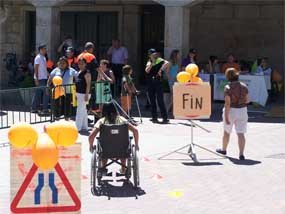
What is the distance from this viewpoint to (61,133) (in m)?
7.04

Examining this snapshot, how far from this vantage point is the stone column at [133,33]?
25859mm

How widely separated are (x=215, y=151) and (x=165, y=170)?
75.0 inches

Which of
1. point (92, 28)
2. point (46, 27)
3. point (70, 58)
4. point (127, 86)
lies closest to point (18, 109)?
point (70, 58)

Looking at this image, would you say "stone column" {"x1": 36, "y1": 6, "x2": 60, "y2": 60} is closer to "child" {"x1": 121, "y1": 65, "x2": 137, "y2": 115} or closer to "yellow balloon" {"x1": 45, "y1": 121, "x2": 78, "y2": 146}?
"child" {"x1": 121, "y1": 65, "x2": 137, "y2": 115}

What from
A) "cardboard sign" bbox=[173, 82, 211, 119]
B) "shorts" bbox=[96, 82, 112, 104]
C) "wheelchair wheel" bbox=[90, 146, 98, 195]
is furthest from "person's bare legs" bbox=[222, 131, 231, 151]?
"shorts" bbox=[96, 82, 112, 104]

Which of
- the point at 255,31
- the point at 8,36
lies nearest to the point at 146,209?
the point at 255,31

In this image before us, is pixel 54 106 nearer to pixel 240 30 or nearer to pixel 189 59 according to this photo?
pixel 189 59

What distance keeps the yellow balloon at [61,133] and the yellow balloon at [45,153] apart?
8 centimetres

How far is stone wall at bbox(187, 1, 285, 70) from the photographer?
24.6 m

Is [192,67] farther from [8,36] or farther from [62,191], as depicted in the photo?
[8,36]

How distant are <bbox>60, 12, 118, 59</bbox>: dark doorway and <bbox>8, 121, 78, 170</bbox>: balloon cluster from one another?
19266mm

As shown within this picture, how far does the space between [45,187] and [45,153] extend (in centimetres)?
50

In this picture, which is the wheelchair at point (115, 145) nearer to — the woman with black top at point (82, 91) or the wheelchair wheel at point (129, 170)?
the wheelchair wheel at point (129, 170)

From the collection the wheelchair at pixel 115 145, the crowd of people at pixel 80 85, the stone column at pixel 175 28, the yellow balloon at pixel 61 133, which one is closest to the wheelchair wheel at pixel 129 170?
the wheelchair at pixel 115 145
